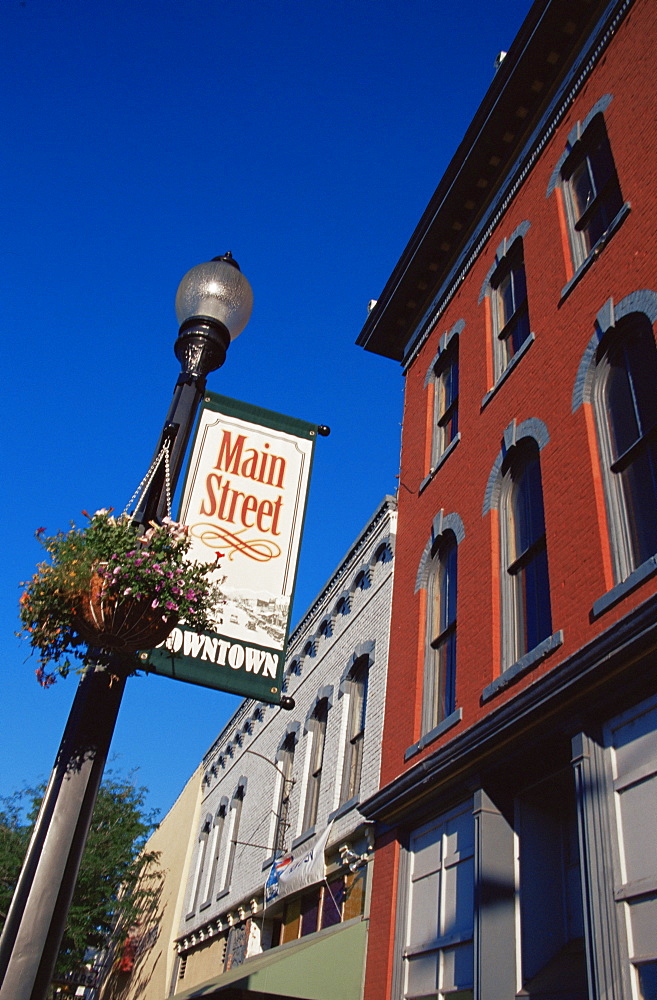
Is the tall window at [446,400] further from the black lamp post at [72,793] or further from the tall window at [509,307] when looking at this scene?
the black lamp post at [72,793]

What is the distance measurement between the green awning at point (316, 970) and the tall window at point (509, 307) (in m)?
7.52

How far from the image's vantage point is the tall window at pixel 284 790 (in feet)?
51.3

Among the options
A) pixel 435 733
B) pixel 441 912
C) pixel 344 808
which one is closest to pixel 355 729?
pixel 344 808

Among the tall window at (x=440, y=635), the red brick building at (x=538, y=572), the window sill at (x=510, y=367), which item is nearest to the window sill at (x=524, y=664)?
the red brick building at (x=538, y=572)

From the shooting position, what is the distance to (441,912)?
873 cm

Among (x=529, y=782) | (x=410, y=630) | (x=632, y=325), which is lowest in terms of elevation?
(x=529, y=782)

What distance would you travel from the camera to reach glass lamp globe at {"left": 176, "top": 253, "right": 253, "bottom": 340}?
5.56 metres

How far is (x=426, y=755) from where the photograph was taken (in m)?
9.83

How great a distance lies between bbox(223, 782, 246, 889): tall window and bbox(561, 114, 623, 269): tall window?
14.1 meters

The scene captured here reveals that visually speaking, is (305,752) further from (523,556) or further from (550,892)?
(550,892)

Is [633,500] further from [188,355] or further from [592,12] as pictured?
[592,12]

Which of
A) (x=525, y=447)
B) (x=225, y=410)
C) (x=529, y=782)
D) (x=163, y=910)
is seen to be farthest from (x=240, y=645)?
Result: (x=163, y=910)

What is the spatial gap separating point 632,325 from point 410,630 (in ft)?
17.4

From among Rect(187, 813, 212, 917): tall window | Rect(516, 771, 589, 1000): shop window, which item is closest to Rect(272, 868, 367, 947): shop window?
Rect(516, 771, 589, 1000): shop window
